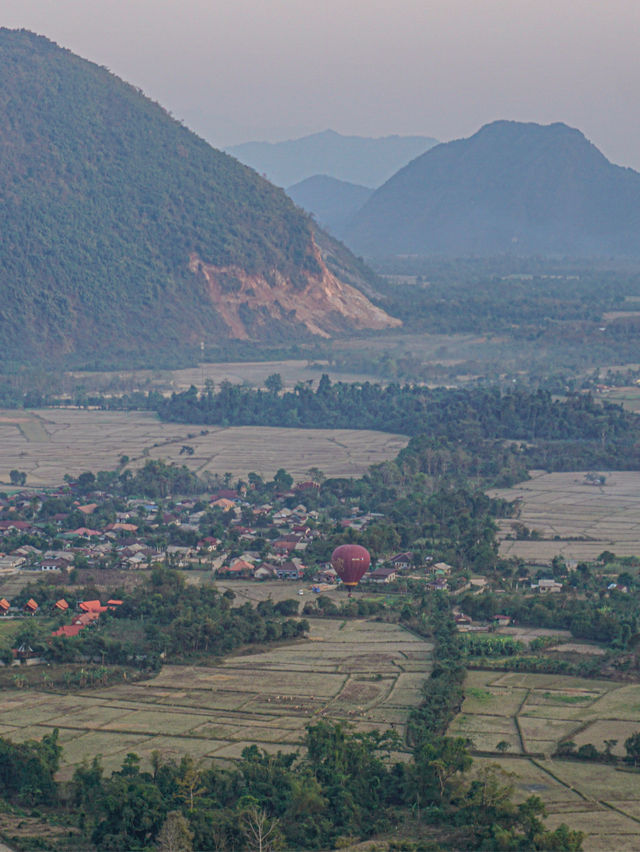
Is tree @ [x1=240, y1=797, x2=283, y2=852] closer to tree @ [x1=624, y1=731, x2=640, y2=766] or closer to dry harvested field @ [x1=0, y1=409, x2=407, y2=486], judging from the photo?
tree @ [x1=624, y1=731, x2=640, y2=766]

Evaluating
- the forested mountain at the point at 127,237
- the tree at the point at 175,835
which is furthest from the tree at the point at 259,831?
the forested mountain at the point at 127,237

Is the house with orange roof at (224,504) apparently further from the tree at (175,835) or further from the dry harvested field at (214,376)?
the dry harvested field at (214,376)

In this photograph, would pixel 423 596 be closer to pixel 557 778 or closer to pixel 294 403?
pixel 557 778

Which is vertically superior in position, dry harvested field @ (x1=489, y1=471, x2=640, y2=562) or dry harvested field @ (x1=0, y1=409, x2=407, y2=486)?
dry harvested field @ (x1=489, y1=471, x2=640, y2=562)

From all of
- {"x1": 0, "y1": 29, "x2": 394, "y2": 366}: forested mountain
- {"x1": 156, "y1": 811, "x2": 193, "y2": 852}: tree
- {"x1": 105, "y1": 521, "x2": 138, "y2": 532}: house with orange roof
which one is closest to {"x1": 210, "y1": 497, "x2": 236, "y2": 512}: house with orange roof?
{"x1": 105, "y1": 521, "x2": 138, "y2": 532}: house with orange roof

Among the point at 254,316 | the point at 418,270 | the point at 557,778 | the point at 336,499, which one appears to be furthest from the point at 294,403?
the point at 418,270

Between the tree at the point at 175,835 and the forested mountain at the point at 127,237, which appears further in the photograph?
the forested mountain at the point at 127,237
